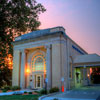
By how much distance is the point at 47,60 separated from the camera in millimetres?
21219

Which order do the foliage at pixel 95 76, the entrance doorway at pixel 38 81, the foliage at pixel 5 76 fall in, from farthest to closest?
the foliage at pixel 95 76
the foliage at pixel 5 76
the entrance doorway at pixel 38 81

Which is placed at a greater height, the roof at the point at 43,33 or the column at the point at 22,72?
the roof at the point at 43,33

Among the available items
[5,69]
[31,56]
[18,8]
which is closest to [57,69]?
[31,56]

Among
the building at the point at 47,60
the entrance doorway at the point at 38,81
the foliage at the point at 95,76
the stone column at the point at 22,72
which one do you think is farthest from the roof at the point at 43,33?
the foliage at the point at 95,76

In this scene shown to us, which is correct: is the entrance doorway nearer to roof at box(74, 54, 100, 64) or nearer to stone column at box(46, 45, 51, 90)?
stone column at box(46, 45, 51, 90)

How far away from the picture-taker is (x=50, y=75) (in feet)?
67.3

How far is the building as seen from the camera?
802 inches

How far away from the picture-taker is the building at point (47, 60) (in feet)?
A: 66.8

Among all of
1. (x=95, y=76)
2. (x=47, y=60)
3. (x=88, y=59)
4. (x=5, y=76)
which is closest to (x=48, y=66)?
(x=47, y=60)

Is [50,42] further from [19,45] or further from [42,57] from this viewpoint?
[19,45]

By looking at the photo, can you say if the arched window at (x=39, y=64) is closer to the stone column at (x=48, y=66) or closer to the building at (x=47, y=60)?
the building at (x=47, y=60)

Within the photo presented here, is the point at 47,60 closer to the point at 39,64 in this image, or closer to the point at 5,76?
the point at 39,64

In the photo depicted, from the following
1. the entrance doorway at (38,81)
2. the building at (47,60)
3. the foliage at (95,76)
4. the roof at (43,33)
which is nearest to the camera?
the building at (47,60)

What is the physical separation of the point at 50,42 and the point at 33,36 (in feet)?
11.8
